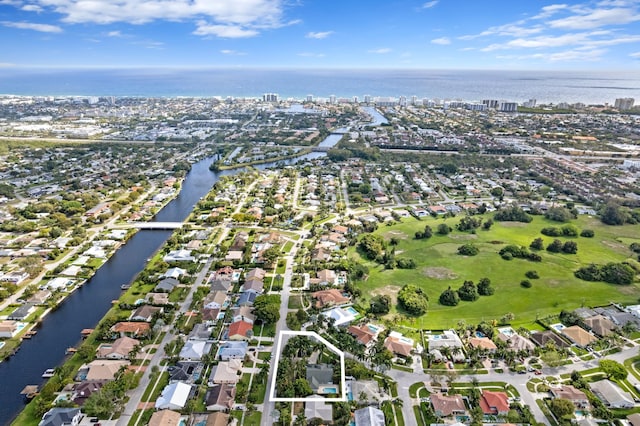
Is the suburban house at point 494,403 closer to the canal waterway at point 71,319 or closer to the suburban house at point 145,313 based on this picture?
the suburban house at point 145,313

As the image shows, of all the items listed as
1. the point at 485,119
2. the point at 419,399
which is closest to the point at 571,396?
the point at 419,399

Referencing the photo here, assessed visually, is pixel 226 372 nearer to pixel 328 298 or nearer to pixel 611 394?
pixel 328 298

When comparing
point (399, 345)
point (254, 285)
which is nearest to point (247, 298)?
point (254, 285)

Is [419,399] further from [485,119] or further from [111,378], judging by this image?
[485,119]

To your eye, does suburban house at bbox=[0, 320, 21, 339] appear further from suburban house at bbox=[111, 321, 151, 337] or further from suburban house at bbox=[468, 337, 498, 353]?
suburban house at bbox=[468, 337, 498, 353]

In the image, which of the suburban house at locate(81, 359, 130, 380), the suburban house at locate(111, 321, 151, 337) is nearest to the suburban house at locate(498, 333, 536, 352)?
the suburban house at locate(111, 321, 151, 337)

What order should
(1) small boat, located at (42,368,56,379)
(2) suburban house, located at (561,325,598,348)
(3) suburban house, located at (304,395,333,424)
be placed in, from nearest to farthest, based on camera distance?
1. (3) suburban house, located at (304,395,333,424)
2. (1) small boat, located at (42,368,56,379)
3. (2) suburban house, located at (561,325,598,348)
